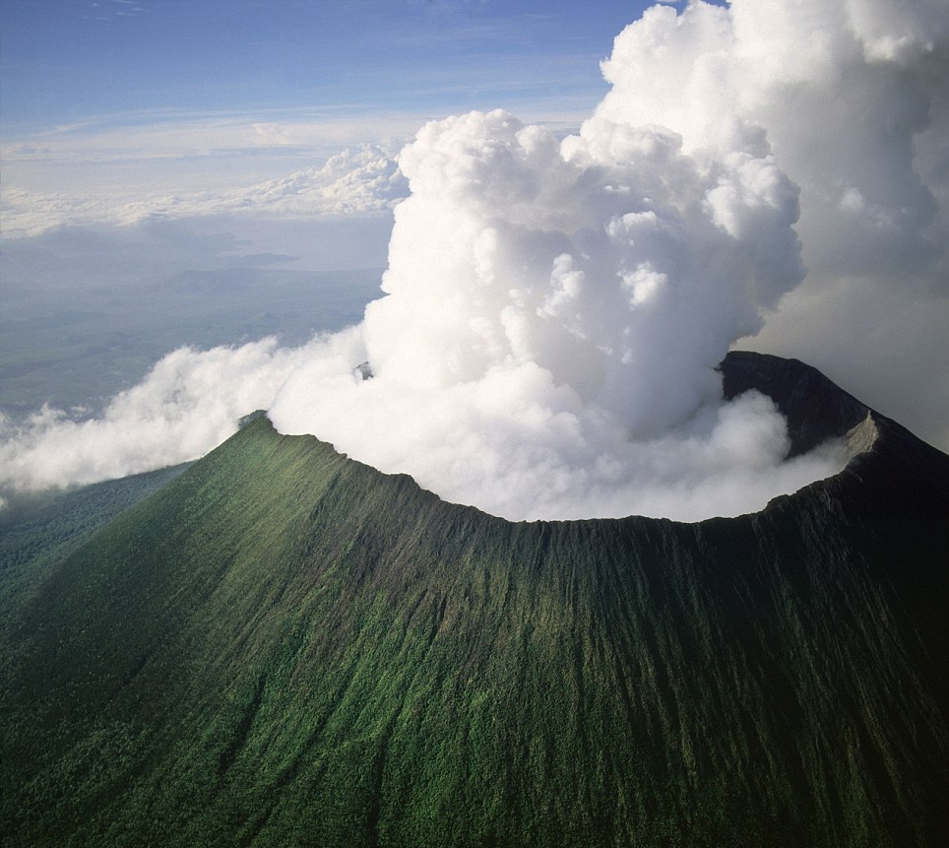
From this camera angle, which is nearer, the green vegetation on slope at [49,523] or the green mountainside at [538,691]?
the green mountainside at [538,691]

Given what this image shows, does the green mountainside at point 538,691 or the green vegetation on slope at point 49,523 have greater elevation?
the green mountainside at point 538,691

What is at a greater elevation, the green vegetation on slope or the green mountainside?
the green mountainside

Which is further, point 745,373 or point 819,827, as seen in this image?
point 745,373

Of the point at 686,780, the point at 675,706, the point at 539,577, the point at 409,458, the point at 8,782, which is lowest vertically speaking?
the point at 8,782

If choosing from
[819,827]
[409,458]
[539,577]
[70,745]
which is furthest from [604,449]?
[70,745]

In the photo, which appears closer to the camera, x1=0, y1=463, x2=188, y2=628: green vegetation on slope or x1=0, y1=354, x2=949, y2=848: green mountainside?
x1=0, y1=354, x2=949, y2=848: green mountainside

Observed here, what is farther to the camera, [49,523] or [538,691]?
[49,523]

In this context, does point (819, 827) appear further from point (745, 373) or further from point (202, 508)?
point (202, 508)

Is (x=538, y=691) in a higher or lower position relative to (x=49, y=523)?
higher
